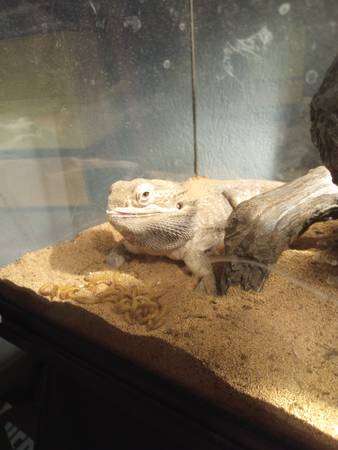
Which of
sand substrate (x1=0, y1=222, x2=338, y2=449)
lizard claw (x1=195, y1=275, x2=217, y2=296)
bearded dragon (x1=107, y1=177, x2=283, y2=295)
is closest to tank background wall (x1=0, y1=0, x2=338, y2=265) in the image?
bearded dragon (x1=107, y1=177, x2=283, y2=295)

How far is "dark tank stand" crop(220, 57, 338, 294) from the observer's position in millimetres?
1621

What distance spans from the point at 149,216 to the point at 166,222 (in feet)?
0.30

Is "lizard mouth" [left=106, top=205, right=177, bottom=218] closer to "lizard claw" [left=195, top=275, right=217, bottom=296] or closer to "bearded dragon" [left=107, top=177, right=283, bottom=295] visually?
"bearded dragon" [left=107, top=177, right=283, bottom=295]

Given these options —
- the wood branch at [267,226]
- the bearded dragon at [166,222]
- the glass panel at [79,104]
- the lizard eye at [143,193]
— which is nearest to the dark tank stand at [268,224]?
the wood branch at [267,226]

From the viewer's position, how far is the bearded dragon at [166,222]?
199 centimetres

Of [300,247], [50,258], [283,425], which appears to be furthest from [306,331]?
[50,258]

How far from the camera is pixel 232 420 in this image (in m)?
1.05

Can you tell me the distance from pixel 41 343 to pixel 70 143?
110cm

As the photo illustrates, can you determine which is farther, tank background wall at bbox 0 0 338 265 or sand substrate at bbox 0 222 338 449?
tank background wall at bbox 0 0 338 265

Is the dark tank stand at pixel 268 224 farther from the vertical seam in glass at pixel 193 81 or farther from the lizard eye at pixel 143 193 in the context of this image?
the vertical seam in glass at pixel 193 81

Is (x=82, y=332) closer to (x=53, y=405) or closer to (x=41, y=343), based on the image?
(x=41, y=343)

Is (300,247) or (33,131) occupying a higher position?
(33,131)

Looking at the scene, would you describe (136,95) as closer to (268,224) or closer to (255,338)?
(268,224)

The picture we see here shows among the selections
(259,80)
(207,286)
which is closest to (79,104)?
(259,80)
